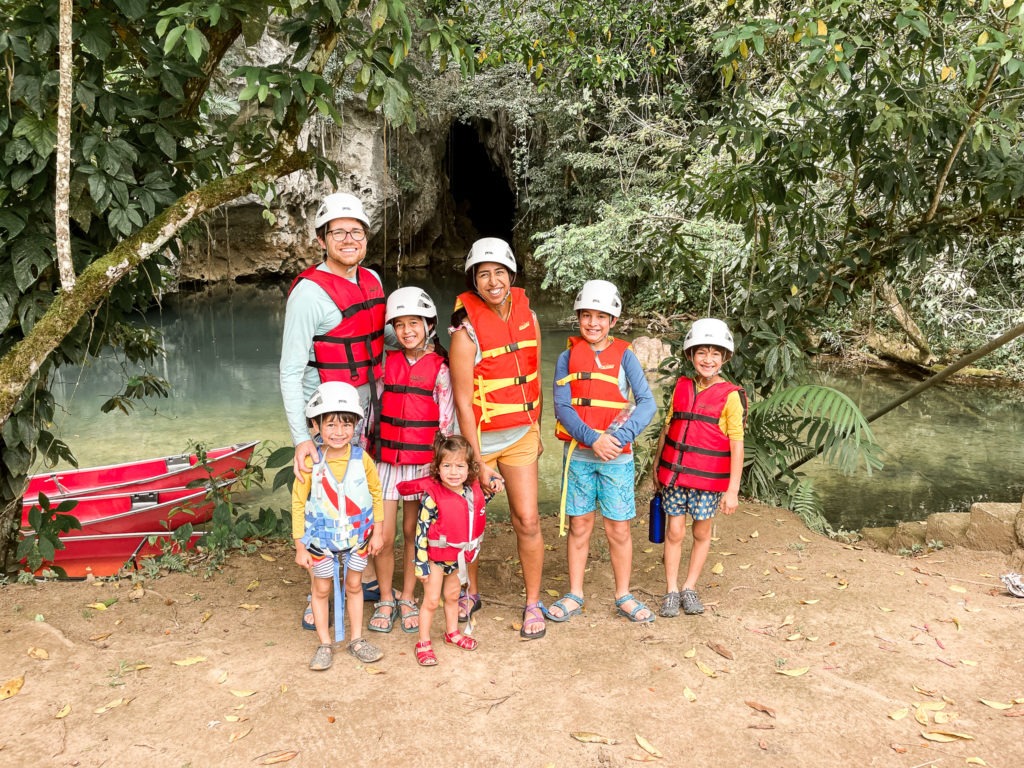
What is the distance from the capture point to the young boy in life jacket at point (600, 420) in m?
3.59

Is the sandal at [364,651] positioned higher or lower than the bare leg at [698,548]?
lower

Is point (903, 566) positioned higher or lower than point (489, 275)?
lower

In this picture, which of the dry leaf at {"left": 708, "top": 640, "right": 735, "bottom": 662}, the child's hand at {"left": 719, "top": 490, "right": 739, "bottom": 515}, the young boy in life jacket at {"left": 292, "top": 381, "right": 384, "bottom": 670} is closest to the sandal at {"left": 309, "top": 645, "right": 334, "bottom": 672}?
the young boy in life jacket at {"left": 292, "top": 381, "right": 384, "bottom": 670}

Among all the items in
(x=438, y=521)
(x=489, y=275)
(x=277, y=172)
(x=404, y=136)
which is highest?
(x=404, y=136)

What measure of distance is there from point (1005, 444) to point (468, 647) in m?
10.0

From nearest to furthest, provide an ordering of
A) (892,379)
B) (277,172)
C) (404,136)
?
1. (277,172)
2. (892,379)
3. (404,136)

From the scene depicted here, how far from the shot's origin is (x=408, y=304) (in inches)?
133

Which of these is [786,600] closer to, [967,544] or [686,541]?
[686,541]

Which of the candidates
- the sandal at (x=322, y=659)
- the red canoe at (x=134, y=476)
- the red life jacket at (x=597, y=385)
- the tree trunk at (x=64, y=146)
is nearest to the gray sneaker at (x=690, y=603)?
the red life jacket at (x=597, y=385)

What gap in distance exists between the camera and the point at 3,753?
8.63 feet

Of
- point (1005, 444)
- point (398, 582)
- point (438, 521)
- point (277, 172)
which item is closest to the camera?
point (438, 521)

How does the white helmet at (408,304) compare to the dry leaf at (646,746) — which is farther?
the white helmet at (408,304)

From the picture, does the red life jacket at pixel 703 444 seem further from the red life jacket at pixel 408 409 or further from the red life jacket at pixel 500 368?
the red life jacket at pixel 408 409

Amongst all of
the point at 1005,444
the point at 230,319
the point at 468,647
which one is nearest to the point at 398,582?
the point at 468,647
